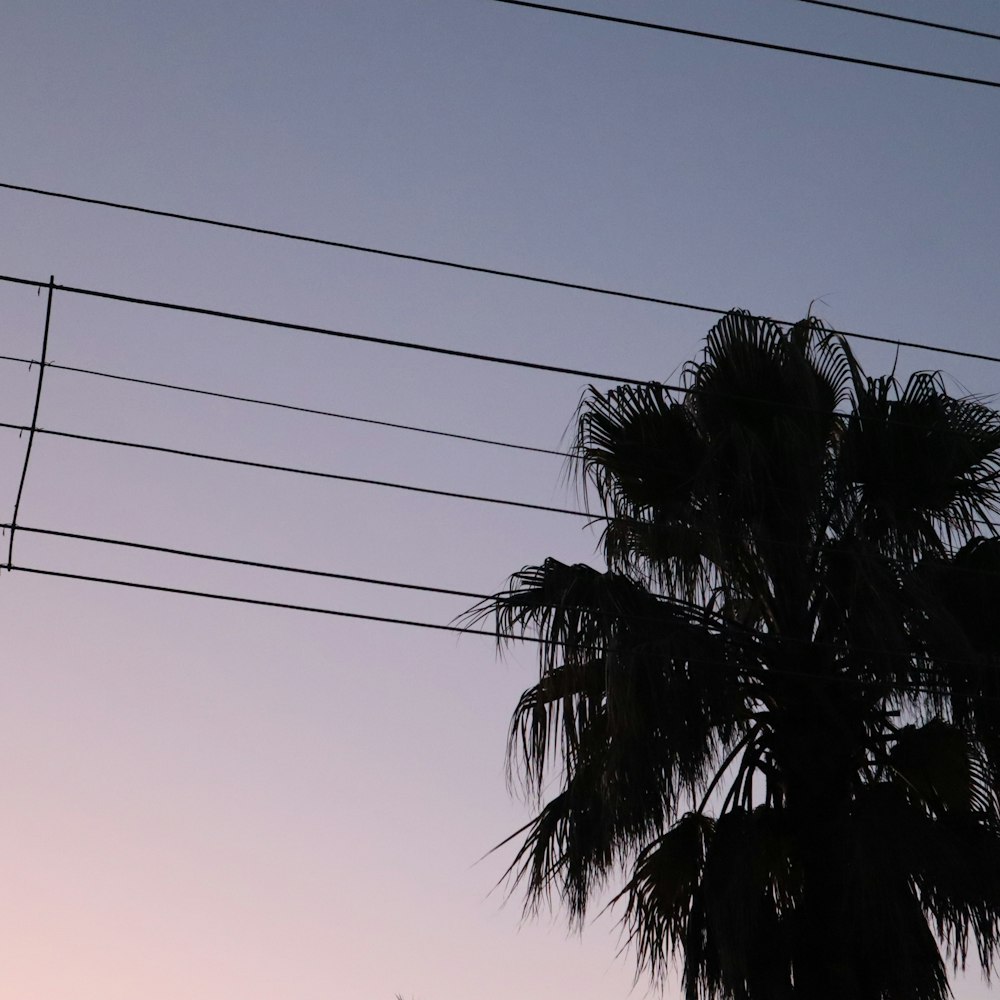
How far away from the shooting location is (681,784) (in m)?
9.84

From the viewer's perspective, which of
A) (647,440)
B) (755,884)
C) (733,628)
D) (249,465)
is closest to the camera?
(249,465)

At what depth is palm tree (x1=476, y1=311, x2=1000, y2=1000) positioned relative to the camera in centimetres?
947

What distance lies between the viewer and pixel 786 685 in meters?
10.3

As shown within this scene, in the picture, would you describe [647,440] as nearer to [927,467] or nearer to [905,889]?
[927,467]

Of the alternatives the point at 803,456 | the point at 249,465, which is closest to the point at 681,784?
the point at 803,456

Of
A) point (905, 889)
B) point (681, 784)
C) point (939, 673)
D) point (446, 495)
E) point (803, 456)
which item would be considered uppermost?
point (803, 456)

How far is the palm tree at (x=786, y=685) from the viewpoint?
9.47 meters

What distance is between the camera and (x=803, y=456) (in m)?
10.5

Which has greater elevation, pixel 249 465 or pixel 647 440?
pixel 647 440

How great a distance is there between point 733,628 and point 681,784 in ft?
3.76

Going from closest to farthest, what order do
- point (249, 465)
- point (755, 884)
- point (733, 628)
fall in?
point (249, 465) → point (755, 884) → point (733, 628)

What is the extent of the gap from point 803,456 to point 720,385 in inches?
38.1

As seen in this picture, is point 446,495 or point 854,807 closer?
point 446,495

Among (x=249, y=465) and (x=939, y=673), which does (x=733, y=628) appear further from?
(x=249, y=465)
